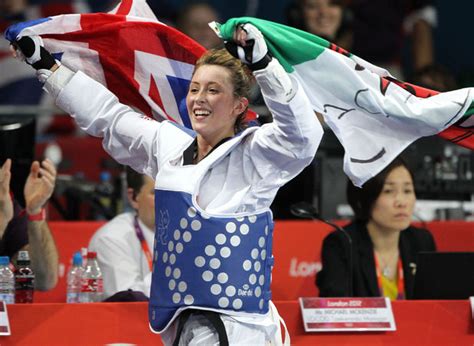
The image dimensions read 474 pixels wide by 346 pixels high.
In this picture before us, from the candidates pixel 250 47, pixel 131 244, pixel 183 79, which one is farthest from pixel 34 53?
pixel 131 244

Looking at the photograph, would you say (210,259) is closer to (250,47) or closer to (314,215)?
(250,47)

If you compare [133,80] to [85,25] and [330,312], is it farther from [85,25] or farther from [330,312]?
[330,312]

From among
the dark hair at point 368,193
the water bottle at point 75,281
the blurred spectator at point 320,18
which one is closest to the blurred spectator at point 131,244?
the water bottle at point 75,281

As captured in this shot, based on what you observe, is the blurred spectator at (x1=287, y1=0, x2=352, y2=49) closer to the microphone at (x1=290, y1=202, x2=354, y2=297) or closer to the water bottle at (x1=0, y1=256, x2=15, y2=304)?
the microphone at (x1=290, y1=202, x2=354, y2=297)

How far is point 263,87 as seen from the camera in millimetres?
4523

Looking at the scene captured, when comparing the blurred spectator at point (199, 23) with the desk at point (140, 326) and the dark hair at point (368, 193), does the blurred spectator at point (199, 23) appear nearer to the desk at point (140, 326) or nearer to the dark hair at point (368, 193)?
the dark hair at point (368, 193)

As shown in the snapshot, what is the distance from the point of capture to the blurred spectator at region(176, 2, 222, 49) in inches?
392

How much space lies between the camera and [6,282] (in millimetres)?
5719

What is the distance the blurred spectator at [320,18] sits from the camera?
377 inches

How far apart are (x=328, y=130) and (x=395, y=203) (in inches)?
66.3

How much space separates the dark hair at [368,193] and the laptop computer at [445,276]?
31.2 inches

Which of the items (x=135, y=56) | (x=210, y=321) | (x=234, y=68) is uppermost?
(x=135, y=56)

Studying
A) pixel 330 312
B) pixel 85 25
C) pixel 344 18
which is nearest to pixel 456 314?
pixel 330 312

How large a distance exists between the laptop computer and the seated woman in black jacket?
49 centimetres
